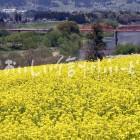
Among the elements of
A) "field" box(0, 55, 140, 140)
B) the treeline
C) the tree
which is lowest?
the treeline

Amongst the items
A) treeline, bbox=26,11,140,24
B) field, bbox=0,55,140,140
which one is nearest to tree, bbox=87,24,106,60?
field, bbox=0,55,140,140

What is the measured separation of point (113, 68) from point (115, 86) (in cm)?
293

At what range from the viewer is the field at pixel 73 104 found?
26.6 ft

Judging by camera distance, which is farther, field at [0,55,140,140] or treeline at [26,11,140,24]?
treeline at [26,11,140,24]

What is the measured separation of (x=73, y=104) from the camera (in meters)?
10.3

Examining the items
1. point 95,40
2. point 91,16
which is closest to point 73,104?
point 95,40

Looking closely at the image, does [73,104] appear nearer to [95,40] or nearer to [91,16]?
[95,40]

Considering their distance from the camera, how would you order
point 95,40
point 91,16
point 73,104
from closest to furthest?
point 73,104
point 95,40
point 91,16

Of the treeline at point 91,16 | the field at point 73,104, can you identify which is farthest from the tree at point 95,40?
the treeline at point 91,16

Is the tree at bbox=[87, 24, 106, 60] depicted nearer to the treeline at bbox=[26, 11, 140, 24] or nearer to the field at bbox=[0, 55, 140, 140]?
the field at bbox=[0, 55, 140, 140]

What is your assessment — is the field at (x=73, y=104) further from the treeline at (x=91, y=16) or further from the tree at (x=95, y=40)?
the treeline at (x=91, y=16)

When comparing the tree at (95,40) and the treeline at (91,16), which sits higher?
the tree at (95,40)

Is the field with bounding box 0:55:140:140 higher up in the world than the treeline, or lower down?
higher up

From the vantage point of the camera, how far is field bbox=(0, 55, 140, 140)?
810cm
